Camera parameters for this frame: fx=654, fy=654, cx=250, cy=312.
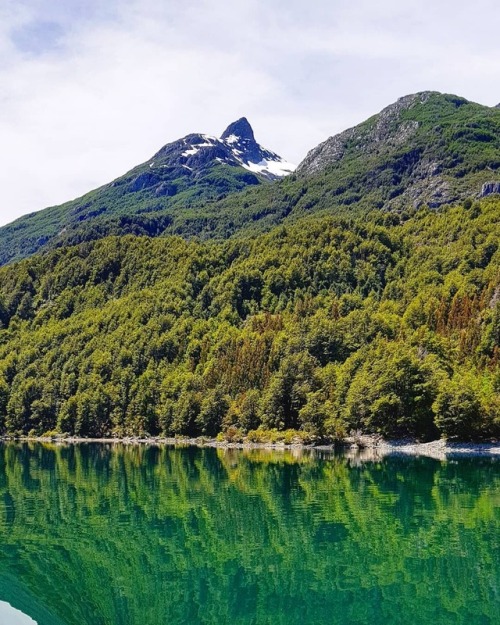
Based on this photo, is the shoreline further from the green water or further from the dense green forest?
the green water

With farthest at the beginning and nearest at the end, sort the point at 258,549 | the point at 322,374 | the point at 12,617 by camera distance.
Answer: the point at 322,374 < the point at 258,549 < the point at 12,617

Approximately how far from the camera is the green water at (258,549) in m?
29.6

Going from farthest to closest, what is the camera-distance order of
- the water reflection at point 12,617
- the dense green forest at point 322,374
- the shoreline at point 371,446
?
the dense green forest at point 322,374
the shoreline at point 371,446
the water reflection at point 12,617

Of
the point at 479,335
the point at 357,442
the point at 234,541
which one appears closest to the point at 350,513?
the point at 234,541

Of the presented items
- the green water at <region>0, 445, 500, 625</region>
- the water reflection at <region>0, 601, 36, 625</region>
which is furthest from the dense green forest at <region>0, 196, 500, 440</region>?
the water reflection at <region>0, 601, 36, 625</region>

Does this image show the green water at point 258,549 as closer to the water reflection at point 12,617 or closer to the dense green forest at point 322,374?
the water reflection at point 12,617

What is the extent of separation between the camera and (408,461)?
85125 millimetres

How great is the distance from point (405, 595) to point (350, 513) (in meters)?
19.4

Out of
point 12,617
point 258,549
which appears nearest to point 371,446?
point 258,549

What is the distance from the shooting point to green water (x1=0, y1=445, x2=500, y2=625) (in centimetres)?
2956

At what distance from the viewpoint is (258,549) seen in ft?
132

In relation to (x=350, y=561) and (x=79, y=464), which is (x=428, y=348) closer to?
(x=79, y=464)

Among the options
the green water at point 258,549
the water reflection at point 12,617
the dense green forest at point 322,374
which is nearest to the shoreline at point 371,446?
the dense green forest at point 322,374

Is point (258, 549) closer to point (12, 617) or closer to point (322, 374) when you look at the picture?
point (12, 617)
